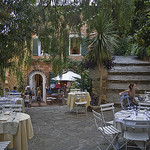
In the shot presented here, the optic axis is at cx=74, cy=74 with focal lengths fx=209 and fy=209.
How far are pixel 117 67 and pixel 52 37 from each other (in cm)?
677

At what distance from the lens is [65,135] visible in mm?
4445

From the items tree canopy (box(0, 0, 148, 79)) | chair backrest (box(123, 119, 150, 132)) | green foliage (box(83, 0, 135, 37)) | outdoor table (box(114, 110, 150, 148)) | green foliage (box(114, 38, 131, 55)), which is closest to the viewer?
chair backrest (box(123, 119, 150, 132))

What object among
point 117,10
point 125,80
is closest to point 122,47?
point 125,80

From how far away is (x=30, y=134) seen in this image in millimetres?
3381

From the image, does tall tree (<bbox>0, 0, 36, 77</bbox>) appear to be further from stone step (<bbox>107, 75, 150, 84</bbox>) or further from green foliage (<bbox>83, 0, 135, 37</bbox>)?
stone step (<bbox>107, 75, 150, 84</bbox>)

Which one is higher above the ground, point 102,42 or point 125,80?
point 102,42

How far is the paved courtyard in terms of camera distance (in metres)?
3.78

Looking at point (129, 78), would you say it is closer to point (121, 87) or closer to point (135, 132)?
point (121, 87)

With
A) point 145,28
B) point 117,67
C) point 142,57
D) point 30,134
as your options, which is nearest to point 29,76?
point 117,67

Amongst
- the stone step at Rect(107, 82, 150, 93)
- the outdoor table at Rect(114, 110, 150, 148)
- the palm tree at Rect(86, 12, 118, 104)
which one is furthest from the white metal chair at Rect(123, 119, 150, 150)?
the stone step at Rect(107, 82, 150, 93)

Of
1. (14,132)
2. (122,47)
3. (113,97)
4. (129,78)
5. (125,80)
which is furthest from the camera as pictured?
(122,47)

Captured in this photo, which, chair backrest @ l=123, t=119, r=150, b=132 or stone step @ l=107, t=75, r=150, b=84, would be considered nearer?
chair backrest @ l=123, t=119, r=150, b=132

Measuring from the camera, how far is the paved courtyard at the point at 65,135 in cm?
378

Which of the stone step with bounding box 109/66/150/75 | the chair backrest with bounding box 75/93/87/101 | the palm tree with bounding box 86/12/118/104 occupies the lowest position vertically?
the chair backrest with bounding box 75/93/87/101
